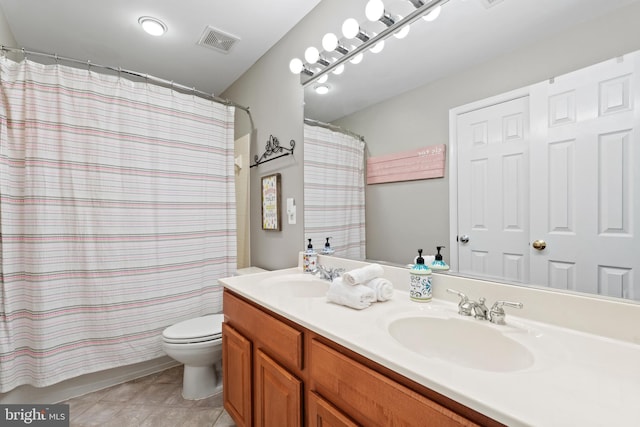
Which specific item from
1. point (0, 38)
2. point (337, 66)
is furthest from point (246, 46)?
point (0, 38)

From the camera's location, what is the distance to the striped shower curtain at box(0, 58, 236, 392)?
159 cm

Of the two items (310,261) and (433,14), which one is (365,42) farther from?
Result: (310,261)

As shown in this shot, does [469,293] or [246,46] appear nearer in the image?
[469,293]

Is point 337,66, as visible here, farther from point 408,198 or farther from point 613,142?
point 613,142

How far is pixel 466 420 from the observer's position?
0.53 meters

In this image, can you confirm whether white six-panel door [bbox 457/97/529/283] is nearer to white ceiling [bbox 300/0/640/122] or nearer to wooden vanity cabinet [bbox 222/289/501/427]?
white ceiling [bbox 300/0/640/122]

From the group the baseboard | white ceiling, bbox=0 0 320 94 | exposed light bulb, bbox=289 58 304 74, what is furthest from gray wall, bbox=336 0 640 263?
the baseboard

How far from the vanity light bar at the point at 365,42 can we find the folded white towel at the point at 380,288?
3.71 feet

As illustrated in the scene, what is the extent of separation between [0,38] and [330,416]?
271cm

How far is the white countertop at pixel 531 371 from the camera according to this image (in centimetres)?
47

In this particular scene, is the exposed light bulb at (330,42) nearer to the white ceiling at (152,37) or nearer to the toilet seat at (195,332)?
the white ceiling at (152,37)

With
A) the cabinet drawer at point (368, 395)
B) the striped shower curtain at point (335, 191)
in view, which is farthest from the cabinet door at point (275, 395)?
the striped shower curtain at point (335, 191)

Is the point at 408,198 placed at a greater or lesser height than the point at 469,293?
greater

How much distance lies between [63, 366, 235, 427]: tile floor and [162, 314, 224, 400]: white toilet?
0.07m
